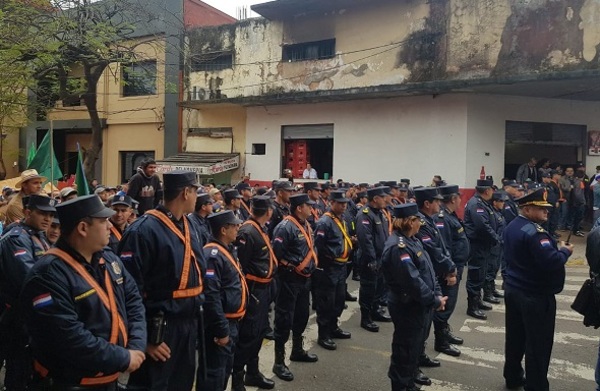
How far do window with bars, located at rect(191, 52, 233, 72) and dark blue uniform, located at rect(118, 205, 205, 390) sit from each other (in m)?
17.6

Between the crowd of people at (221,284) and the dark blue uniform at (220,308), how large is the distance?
0.01m

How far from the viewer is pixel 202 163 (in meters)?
19.5

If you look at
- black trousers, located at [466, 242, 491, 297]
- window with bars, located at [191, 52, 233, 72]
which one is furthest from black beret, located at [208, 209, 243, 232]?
window with bars, located at [191, 52, 233, 72]

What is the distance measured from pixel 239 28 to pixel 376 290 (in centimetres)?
1538

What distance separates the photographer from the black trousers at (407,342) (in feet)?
15.4

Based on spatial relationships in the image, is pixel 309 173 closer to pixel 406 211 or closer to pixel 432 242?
pixel 432 242

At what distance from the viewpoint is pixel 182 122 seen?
22000 mm

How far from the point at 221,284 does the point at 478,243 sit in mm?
5349

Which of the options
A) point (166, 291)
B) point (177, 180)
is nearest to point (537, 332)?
point (166, 291)

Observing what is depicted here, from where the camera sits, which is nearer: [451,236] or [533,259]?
[533,259]

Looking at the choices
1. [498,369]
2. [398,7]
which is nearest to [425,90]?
[398,7]

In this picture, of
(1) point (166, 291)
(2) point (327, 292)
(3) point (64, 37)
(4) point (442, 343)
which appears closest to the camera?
(1) point (166, 291)

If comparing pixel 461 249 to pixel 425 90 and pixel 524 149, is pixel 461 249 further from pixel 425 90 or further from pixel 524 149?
pixel 524 149

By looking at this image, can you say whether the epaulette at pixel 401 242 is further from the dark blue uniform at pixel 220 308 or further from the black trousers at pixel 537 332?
the dark blue uniform at pixel 220 308
